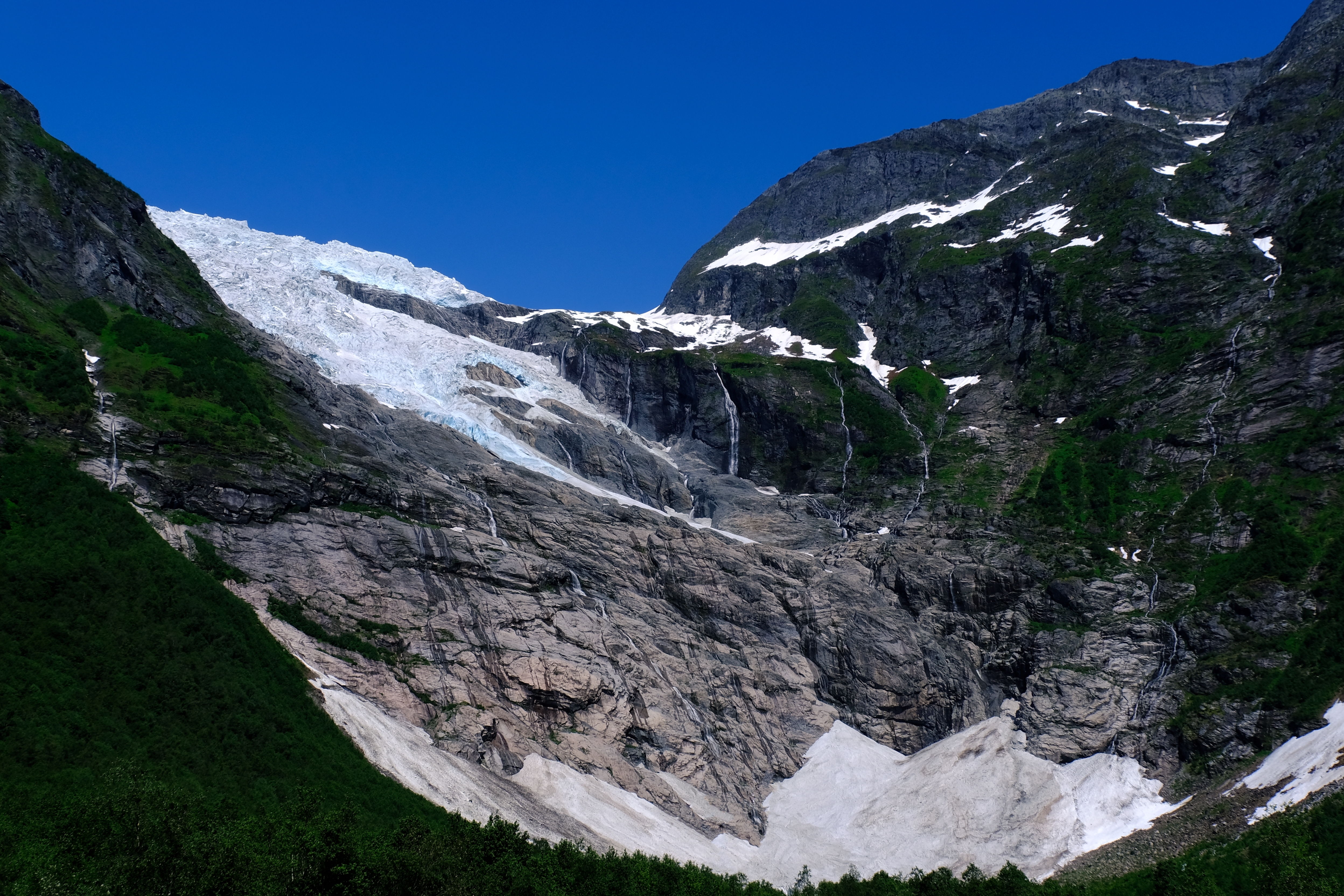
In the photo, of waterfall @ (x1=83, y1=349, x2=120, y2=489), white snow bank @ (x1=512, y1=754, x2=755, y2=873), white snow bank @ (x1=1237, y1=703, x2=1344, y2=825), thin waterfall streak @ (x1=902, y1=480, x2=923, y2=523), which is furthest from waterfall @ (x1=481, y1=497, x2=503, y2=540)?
white snow bank @ (x1=1237, y1=703, x2=1344, y2=825)

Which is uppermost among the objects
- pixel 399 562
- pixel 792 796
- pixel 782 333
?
pixel 782 333

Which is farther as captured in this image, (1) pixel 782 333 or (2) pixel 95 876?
(1) pixel 782 333

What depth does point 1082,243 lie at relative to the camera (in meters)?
152

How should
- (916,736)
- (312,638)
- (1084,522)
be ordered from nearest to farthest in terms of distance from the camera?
(312,638), (916,736), (1084,522)

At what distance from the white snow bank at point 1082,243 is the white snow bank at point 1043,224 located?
5.73 m

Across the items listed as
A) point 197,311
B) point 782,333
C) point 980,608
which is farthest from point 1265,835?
point 782,333

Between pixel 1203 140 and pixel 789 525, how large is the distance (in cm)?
14438

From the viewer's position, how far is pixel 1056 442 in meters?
120

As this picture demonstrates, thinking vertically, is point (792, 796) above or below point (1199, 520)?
below

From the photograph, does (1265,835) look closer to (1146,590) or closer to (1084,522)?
(1146,590)

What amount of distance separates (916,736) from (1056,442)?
4818 centimetres

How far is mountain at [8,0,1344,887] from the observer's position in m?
73.1

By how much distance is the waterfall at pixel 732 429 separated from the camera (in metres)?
134

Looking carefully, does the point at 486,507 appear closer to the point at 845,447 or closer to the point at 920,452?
the point at 845,447
